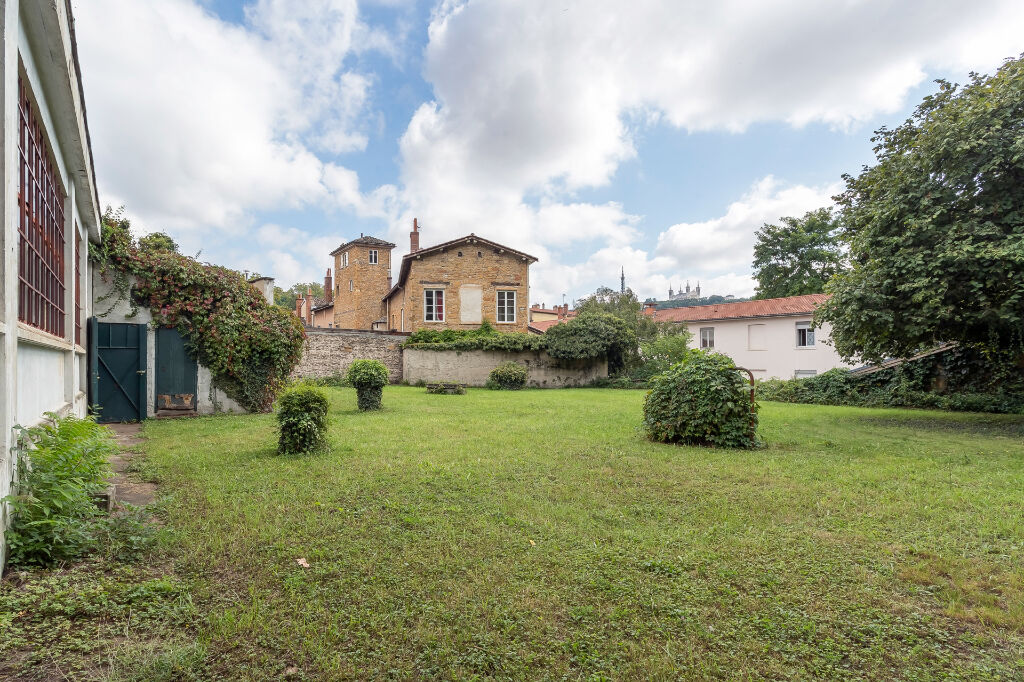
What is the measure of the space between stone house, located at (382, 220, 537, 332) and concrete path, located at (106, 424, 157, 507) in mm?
18025

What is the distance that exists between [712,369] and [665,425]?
125 centimetres

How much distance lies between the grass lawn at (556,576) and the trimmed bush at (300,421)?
393 millimetres

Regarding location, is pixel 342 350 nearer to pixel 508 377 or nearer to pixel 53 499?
pixel 508 377

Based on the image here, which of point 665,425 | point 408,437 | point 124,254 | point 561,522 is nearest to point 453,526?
point 561,522

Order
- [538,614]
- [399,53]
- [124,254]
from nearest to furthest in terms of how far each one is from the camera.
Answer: [538,614]
[124,254]
[399,53]

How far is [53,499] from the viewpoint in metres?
3.45

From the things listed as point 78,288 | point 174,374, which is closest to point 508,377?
point 174,374

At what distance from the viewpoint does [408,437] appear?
8.78 m

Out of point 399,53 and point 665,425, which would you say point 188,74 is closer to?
point 399,53

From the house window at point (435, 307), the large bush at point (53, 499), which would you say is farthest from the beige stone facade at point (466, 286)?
the large bush at point (53, 499)

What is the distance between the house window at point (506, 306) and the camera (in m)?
27.4

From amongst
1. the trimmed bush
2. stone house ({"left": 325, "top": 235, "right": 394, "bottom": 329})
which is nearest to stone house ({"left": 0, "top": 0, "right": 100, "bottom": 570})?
the trimmed bush

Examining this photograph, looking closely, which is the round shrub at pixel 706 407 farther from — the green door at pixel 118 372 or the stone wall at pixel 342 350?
the stone wall at pixel 342 350

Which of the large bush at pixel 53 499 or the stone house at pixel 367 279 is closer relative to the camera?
the large bush at pixel 53 499
